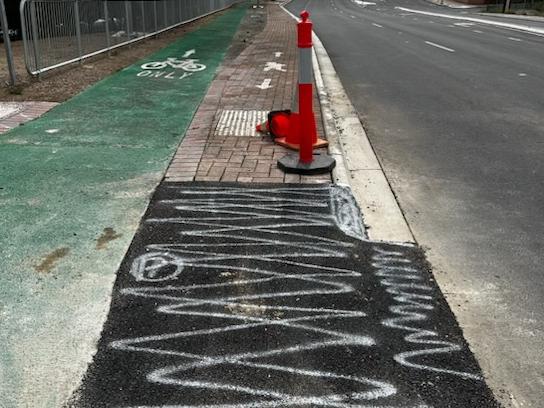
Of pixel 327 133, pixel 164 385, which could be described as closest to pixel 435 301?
pixel 164 385

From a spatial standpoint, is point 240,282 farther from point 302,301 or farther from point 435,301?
point 435,301

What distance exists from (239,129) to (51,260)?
3.43 m

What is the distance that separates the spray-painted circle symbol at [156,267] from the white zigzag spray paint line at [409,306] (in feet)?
4.04

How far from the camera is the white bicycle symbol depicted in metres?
11.3

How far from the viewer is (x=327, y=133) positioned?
6.45 m

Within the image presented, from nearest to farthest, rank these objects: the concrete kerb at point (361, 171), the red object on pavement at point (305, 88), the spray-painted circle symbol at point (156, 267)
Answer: the spray-painted circle symbol at point (156, 267), the concrete kerb at point (361, 171), the red object on pavement at point (305, 88)

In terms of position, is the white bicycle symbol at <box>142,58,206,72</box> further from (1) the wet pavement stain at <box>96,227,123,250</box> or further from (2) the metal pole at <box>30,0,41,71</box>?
(1) the wet pavement stain at <box>96,227,123,250</box>

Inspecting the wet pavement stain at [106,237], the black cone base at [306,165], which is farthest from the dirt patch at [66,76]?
the wet pavement stain at [106,237]

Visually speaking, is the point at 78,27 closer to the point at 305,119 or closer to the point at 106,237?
the point at 305,119

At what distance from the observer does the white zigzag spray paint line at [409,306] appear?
2.67 m

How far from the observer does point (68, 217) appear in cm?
413

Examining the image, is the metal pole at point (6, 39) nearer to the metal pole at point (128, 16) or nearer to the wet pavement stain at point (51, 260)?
the wet pavement stain at point (51, 260)

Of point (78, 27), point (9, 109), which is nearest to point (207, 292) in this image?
point (9, 109)

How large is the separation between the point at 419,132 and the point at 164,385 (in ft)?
17.6
